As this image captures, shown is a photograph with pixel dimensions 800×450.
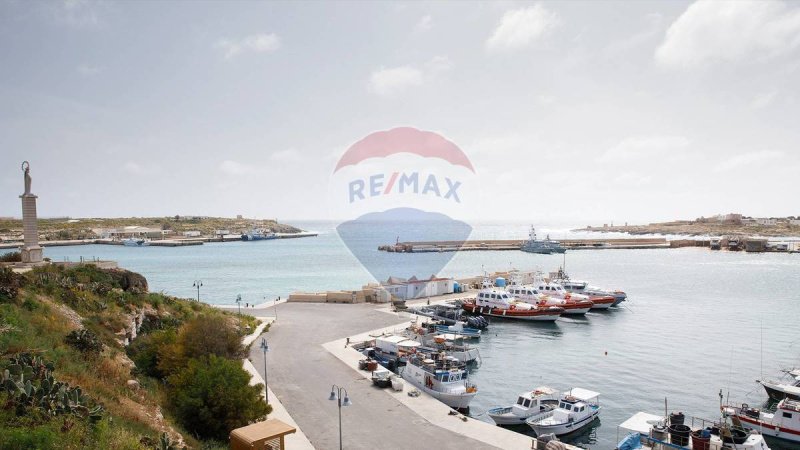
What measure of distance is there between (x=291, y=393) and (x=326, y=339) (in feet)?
33.8

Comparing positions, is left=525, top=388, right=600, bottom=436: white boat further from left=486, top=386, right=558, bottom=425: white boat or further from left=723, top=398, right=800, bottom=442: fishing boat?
left=723, top=398, right=800, bottom=442: fishing boat

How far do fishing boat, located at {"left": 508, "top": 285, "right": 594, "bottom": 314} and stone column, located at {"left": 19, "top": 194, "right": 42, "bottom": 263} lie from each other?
138 ft

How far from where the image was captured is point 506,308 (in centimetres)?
4688

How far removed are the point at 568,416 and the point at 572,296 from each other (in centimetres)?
3309

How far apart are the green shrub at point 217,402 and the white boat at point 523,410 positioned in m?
11.5

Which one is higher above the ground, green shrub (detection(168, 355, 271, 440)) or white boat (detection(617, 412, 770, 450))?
green shrub (detection(168, 355, 271, 440))

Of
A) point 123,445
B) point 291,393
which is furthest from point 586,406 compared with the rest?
point 123,445

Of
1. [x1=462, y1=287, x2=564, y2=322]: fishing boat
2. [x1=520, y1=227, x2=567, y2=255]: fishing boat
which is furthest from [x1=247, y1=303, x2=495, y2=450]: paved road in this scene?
[x1=520, y1=227, x2=567, y2=255]: fishing boat

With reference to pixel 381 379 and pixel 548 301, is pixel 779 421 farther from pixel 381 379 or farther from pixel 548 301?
pixel 548 301

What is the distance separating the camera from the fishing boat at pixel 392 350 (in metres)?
29.8

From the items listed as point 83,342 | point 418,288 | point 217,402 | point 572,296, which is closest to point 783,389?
point 572,296

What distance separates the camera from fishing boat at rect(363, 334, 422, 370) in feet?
97.7

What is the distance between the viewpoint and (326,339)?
32.5 m

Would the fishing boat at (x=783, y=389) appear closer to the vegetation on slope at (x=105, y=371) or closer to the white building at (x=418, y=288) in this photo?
the vegetation on slope at (x=105, y=371)
